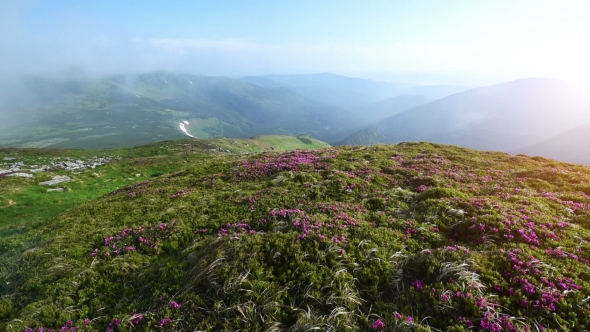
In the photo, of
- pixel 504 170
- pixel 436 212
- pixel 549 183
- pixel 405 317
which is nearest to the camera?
pixel 405 317

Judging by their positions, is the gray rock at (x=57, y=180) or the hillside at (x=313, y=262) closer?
the hillside at (x=313, y=262)

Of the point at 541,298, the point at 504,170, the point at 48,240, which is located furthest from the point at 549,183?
the point at 48,240

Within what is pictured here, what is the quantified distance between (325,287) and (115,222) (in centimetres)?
1409

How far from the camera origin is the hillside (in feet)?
27.5

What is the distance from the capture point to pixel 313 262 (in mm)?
10523

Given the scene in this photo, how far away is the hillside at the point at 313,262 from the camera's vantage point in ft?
27.5

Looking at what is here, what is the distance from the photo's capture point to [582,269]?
950cm

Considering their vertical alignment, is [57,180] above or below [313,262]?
below

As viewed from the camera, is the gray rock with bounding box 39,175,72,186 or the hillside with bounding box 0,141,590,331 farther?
the gray rock with bounding box 39,175,72,186

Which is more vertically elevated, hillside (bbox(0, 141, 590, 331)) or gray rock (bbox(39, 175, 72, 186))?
hillside (bbox(0, 141, 590, 331))

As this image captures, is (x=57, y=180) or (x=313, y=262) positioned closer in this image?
(x=313, y=262)

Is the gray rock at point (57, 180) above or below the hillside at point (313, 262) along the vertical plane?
below

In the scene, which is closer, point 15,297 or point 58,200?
point 15,297

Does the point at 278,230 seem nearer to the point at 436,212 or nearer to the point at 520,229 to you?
the point at 436,212
